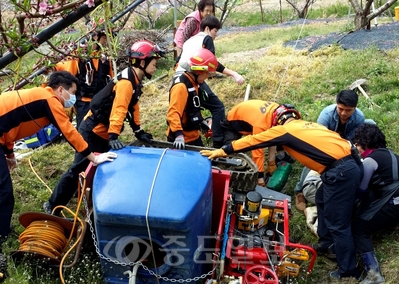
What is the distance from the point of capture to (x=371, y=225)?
4.18 metres

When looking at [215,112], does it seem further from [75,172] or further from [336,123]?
[75,172]

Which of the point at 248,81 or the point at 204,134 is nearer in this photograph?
the point at 204,134

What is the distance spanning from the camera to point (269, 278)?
3.80 metres

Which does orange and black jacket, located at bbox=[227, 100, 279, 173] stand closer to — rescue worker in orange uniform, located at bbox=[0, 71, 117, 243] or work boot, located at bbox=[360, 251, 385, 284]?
work boot, located at bbox=[360, 251, 385, 284]

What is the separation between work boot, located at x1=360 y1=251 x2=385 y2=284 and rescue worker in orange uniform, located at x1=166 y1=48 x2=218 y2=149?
2177 millimetres

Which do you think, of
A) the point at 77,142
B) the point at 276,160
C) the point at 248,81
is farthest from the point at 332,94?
the point at 77,142

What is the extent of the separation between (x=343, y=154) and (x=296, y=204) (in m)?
1.33

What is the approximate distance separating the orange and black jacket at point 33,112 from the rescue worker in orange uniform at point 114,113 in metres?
0.47

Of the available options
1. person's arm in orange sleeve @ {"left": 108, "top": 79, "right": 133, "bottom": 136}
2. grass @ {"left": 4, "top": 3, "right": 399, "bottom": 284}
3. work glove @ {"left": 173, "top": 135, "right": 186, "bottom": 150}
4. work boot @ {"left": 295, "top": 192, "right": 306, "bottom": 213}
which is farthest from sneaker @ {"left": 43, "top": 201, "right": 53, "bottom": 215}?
work boot @ {"left": 295, "top": 192, "right": 306, "bottom": 213}

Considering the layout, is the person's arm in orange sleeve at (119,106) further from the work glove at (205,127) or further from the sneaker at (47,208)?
the work glove at (205,127)

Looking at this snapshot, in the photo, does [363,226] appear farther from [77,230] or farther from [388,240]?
[77,230]

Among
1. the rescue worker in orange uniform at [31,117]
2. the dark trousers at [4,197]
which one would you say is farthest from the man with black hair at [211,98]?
the dark trousers at [4,197]

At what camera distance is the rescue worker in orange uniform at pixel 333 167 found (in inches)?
159

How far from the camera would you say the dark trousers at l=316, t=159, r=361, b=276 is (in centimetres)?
401
